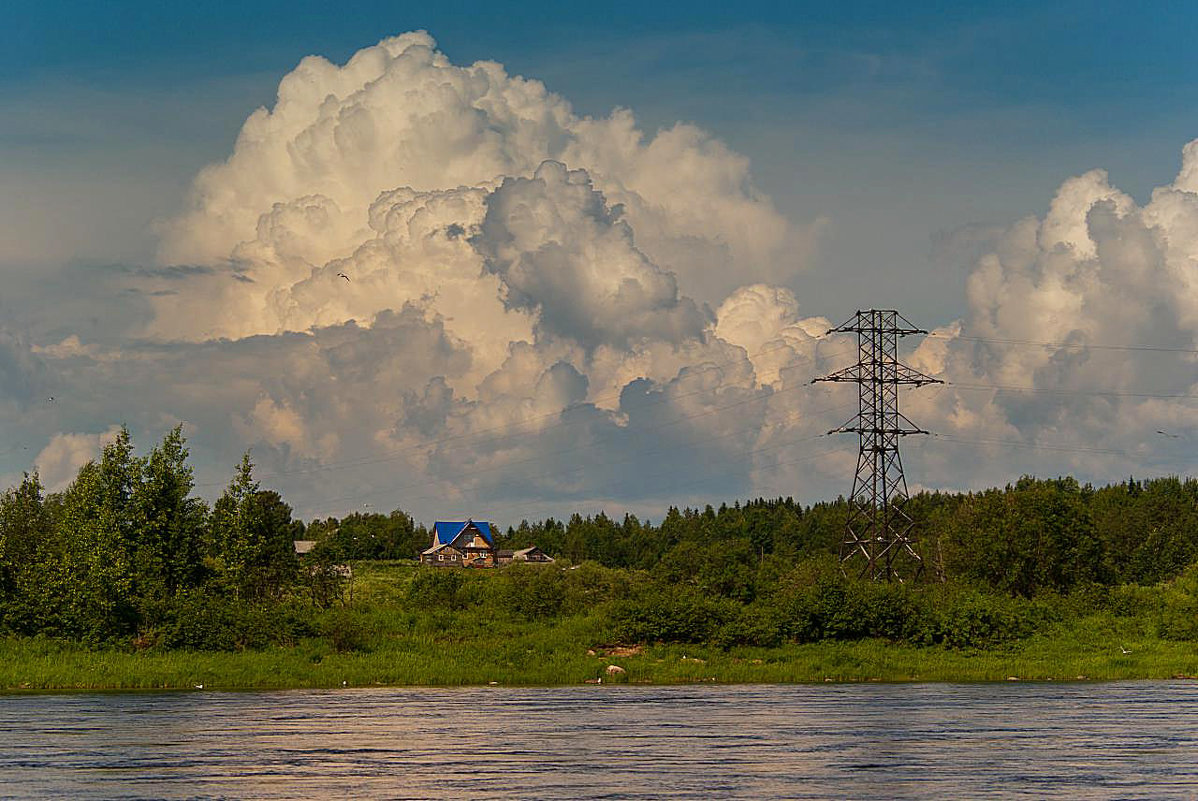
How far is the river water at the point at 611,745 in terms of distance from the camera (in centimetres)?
3925

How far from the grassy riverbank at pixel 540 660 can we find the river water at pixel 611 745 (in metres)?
7.82

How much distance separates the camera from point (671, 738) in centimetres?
5106

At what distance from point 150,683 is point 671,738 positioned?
39.1 meters

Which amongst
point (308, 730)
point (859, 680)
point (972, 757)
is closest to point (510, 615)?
point (859, 680)

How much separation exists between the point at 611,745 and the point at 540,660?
118ft

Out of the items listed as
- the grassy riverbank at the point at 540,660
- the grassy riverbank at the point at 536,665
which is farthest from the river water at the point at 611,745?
the grassy riverbank at the point at 540,660

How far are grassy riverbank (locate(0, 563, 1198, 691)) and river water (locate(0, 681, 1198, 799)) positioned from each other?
7.82m

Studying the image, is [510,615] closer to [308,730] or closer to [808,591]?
[808,591]

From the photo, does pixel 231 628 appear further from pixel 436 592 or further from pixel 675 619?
pixel 675 619

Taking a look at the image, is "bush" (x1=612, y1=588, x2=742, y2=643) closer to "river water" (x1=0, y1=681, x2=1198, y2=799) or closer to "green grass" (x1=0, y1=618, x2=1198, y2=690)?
"green grass" (x1=0, y1=618, x2=1198, y2=690)

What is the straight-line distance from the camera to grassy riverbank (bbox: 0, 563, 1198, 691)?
265ft

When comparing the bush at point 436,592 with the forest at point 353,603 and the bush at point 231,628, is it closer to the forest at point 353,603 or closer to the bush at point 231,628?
the forest at point 353,603

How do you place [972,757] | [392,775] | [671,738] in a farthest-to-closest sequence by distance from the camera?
[671,738] → [972,757] → [392,775]

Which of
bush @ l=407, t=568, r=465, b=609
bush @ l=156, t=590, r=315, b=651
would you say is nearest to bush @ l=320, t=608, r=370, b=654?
bush @ l=156, t=590, r=315, b=651
